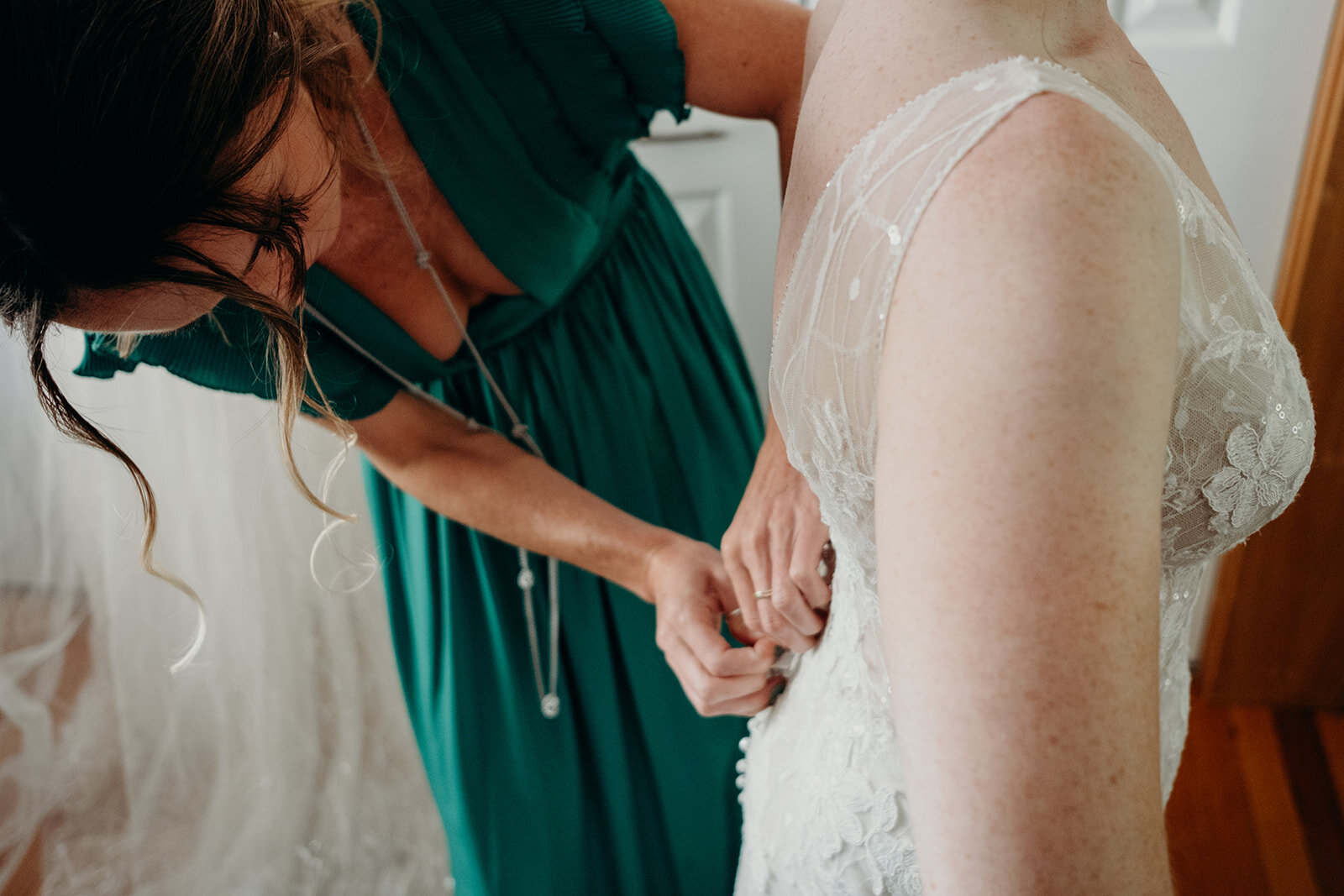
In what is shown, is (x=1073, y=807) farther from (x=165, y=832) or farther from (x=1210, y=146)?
(x=165, y=832)

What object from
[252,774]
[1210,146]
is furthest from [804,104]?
[252,774]

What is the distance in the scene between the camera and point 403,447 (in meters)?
0.90

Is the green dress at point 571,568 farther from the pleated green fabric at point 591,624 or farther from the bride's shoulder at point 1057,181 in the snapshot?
the bride's shoulder at point 1057,181

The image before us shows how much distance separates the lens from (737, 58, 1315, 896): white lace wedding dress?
0.36 m

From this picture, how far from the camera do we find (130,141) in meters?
0.46

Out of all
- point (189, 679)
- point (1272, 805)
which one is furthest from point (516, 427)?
point (1272, 805)

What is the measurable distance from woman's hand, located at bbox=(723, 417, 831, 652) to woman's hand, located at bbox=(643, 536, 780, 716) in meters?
0.03

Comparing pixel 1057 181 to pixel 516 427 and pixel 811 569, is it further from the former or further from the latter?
pixel 516 427

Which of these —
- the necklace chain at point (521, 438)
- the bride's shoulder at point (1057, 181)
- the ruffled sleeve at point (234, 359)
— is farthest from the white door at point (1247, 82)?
the bride's shoulder at point (1057, 181)

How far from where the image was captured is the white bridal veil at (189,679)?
1274mm

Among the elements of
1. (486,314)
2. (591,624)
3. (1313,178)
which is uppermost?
(1313,178)

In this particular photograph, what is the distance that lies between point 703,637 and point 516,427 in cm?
33

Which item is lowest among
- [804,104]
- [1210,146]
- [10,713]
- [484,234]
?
[10,713]

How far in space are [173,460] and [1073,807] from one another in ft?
4.43
